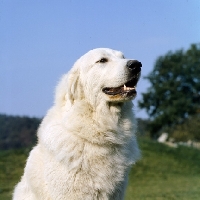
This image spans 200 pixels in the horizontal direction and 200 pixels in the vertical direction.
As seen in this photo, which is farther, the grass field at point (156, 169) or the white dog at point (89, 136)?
the grass field at point (156, 169)

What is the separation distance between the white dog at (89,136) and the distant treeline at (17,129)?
29.6 ft

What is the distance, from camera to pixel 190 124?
33.8 m

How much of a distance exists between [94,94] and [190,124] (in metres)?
30.7

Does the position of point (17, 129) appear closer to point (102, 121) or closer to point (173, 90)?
point (102, 121)

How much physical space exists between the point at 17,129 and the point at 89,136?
1090cm

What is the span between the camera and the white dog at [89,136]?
3.84m

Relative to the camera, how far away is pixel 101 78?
13.4 feet

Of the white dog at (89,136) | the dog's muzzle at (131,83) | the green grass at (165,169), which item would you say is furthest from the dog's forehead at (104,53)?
the green grass at (165,169)

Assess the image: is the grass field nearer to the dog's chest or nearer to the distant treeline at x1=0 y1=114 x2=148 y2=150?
the distant treeline at x1=0 y1=114 x2=148 y2=150

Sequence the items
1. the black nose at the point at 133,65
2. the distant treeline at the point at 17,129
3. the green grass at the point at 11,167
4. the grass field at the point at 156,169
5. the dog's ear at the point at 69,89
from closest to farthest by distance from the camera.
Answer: the black nose at the point at 133,65
the dog's ear at the point at 69,89
the distant treeline at the point at 17,129
the grass field at the point at 156,169
the green grass at the point at 11,167

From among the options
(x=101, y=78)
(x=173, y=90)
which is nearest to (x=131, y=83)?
(x=101, y=78)

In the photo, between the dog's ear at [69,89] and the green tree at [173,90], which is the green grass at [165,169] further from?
the green tree at [173,90]

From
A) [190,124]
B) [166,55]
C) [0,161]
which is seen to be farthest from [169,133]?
[0,161]

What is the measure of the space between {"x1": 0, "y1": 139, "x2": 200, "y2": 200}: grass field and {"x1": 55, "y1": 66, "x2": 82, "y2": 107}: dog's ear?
8.37 m
